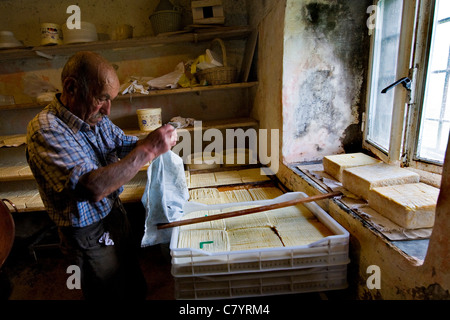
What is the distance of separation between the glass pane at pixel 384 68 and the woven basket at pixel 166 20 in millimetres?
1712

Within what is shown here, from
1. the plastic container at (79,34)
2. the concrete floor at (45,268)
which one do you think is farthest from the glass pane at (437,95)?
the plastic container at (79,34)

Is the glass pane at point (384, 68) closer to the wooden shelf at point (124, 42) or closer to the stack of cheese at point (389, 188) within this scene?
the stack of cheese at point (389, 188)

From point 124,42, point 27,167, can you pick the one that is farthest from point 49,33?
point 27,167

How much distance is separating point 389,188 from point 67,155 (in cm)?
140

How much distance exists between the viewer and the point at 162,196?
4.43 ft

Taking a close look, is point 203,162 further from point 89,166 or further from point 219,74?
point 89,166

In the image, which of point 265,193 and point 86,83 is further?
point 265,193

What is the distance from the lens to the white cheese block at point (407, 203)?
0.96 metres

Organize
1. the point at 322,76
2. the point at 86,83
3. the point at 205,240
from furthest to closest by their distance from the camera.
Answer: the point at 322,76 < the point at 205,240 < the point at 86,83

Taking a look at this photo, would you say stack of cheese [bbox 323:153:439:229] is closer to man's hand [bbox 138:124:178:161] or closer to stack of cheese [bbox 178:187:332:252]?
stack of cheese [bbox 178:187:332:252]

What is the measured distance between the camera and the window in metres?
1.13

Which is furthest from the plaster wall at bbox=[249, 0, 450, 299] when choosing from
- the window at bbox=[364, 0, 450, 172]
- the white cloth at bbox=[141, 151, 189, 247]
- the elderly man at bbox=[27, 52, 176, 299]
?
the elderly man at bbox=[27, 52, 176, 299]
